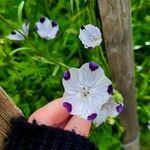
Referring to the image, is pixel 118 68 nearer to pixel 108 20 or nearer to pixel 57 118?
pixel 108 20

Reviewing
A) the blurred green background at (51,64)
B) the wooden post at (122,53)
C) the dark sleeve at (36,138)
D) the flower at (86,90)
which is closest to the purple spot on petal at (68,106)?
the flower at (86,90)

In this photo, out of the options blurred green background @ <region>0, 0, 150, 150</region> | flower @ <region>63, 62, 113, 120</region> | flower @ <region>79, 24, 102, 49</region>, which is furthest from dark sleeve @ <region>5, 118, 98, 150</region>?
blurred green background @ <region>0, 0, 150, 150</region>

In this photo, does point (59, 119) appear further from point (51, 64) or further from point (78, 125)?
point (51, 64)

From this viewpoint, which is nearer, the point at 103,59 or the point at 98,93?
the point at 98,93

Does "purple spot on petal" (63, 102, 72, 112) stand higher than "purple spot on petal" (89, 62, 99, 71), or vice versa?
"purple spot on petal" (89, 62, 99, 71)

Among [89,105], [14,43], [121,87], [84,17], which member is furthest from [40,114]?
[14,43]

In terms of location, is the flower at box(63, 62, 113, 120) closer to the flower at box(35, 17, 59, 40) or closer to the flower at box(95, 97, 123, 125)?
the flower at box(95, 97, 123, 125)

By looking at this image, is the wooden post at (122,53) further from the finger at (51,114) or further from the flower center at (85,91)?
the finger at (51,114)

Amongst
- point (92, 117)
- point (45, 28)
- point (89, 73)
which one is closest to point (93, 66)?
point (89, 73)
